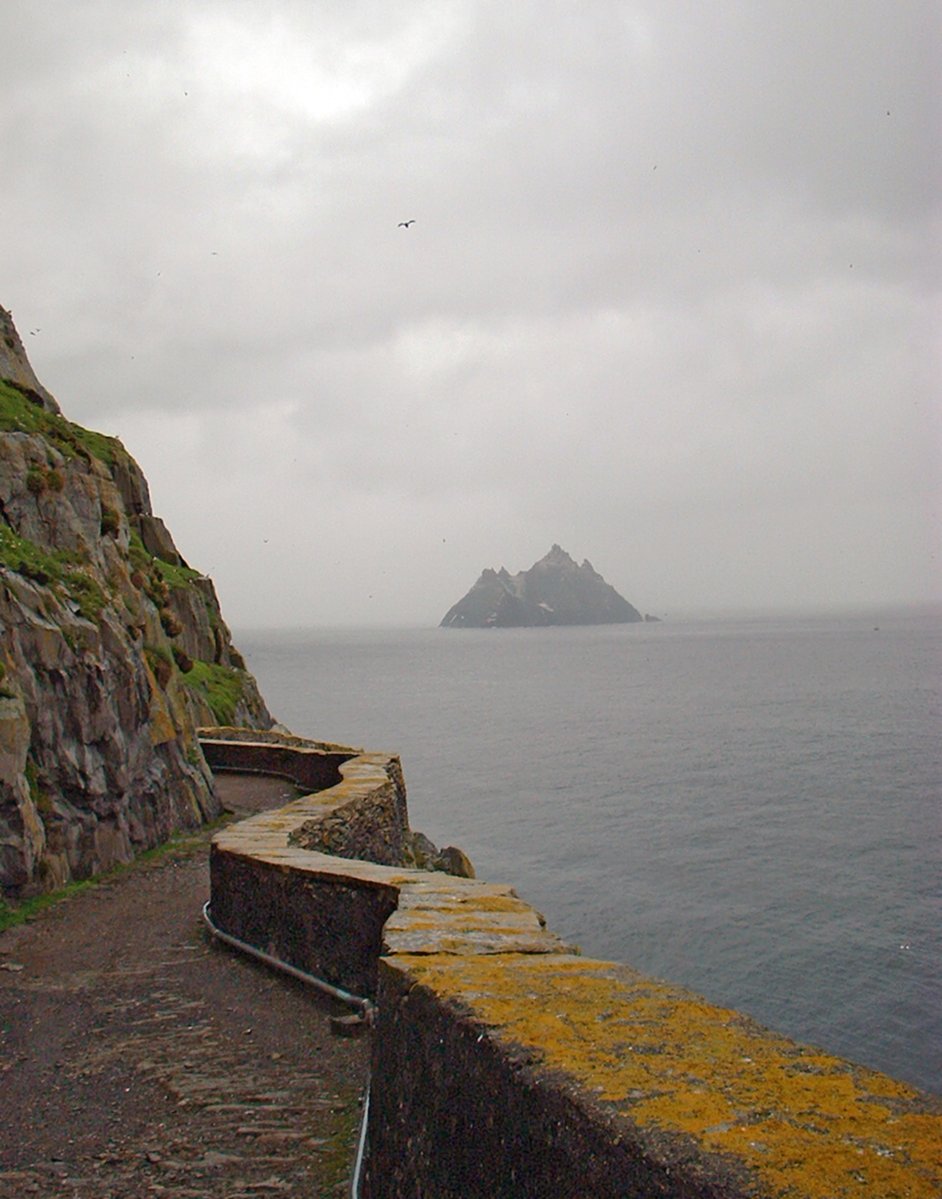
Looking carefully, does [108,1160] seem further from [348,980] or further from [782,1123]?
[782,1123]

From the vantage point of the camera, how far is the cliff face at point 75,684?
1228 centimetres

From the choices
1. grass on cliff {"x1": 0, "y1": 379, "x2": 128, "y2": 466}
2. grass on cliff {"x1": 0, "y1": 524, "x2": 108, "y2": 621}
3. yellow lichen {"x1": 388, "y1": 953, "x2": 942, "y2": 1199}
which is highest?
grass on cliff {"x1": 0, "y1": 379, "x2": 128, "y2": 466}

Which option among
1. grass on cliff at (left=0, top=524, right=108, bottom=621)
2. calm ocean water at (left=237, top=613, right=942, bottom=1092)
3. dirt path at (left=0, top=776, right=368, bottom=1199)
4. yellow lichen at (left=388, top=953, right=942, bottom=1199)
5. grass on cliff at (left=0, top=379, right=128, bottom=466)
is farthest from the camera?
calm ocean water at (left=237, top=613, right=942, bottom=1092)

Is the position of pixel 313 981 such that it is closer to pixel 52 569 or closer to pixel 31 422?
pixel 52 569

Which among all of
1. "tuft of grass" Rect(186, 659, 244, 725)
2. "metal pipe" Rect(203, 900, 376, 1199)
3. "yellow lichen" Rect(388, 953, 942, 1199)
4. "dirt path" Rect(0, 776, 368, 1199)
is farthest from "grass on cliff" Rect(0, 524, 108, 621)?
"tuft of grass" Rect(186, 659, 244, 725)

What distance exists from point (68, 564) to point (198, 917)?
788 centimetres

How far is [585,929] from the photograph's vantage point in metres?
27.3

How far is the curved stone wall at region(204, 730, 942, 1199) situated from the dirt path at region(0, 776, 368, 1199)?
1.25 meters

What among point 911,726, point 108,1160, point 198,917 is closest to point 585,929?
point 198,917

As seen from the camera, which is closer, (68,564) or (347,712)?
(68,564)

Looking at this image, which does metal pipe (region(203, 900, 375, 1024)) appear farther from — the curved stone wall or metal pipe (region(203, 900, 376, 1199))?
the curved stone wall

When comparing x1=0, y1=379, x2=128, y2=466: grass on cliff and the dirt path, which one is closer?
the dirt path

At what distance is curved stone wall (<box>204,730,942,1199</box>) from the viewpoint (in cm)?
248

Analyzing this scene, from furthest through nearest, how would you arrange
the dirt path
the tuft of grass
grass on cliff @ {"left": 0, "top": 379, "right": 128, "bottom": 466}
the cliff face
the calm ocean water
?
Result: the tuft of grass
the calm ocean water
grass on cliff @ {"left": 0, "top": 379, "right": 128, "bottom": 466}
the cliff face
the dirt path
